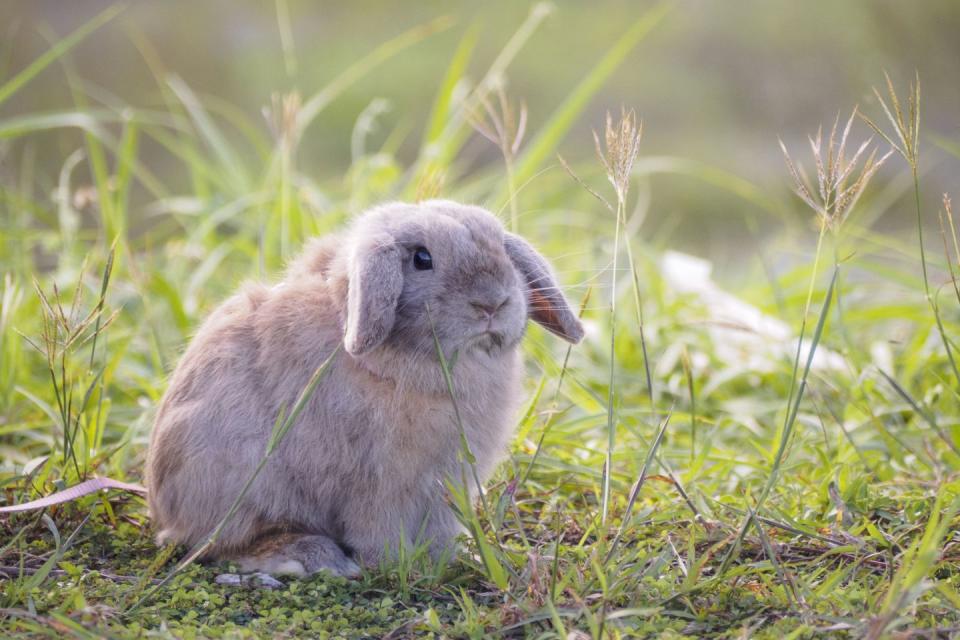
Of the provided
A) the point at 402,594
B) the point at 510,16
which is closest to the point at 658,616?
the point at 402,594

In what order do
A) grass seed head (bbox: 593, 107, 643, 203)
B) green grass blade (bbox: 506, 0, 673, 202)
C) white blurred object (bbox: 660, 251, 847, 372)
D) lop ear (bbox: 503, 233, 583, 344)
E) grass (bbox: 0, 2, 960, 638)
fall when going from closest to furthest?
grass (bbox: 0, 2, 960, 638) → grass seed head (bbox: 593, 107, 643, 203) → lop ear (bbox: 503, 233, 583, 344) → white blurred object (bbox: 660, 251, 847, 372) → green grass blade (bbox: 506, 0, 673, 202)

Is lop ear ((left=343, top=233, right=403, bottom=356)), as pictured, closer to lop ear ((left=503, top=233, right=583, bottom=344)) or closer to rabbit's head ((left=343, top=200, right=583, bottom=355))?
rabbit's head ((left=343, top=200, right=583, bottom=355))

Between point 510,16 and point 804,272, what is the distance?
524 centimetres

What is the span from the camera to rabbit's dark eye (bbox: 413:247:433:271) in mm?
2385

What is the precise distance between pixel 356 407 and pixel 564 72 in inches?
265

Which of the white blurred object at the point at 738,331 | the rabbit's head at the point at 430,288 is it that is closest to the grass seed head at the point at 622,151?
the rabbit's head at the point at 430,288

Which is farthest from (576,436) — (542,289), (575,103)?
(575,103)

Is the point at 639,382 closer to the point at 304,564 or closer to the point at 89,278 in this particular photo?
the point at 304,564

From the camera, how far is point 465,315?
234cm

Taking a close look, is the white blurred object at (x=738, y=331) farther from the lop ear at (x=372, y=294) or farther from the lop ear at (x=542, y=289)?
the lop ear at (x=372, y=294)

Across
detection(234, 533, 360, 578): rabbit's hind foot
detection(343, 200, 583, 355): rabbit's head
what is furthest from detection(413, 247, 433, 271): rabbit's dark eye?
detection(234, 533, 360, 578): rabbit's hind foot

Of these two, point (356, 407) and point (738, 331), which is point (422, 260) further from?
point (738, 331)

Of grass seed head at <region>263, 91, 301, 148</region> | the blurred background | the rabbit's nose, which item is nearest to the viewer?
the rabbit's nose

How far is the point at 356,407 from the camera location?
94.3 inches
